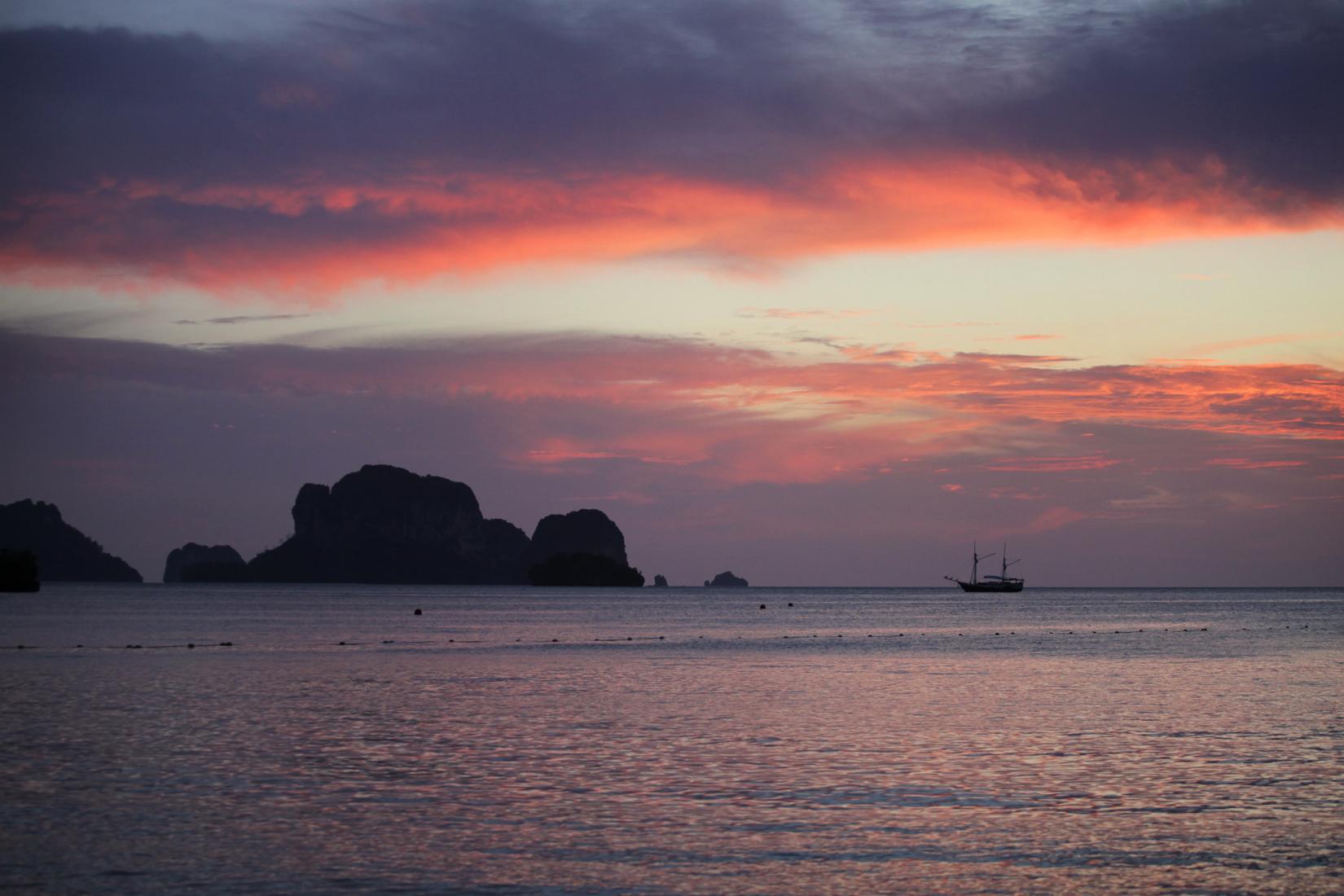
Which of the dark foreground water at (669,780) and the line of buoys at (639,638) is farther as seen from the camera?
the line of buoys at (639,638)

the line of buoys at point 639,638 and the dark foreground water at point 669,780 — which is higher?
the dark foreground water at point 669,780

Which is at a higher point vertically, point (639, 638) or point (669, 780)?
point (669, 780)

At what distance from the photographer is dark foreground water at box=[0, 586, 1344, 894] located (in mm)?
22547

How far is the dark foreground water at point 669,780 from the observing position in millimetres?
22547

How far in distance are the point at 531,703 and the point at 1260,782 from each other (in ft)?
97.0

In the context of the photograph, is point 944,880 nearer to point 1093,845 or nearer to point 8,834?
point 1093,845

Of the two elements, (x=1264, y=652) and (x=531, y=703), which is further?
(x=1264, y=652)

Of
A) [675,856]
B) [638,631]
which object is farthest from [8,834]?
[638,631]

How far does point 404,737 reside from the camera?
40.6 m

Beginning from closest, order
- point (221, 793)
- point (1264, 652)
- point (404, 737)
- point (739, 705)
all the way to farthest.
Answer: point (221, 793), point (404, 737), point (739, 705), point (1264, 652)

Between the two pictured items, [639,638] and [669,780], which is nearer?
[669,780]

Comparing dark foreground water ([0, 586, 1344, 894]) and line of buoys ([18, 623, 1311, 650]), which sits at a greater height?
dark foreground water ([0, 586, 1344, 894])

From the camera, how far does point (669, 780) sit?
32.0 meters

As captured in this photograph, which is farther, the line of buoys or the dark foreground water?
the line of buoys
